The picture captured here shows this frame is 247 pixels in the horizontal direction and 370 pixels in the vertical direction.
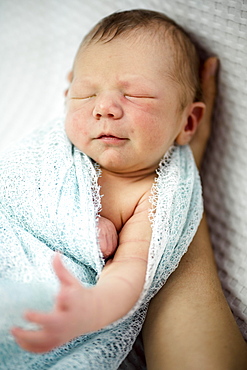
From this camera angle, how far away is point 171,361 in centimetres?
93

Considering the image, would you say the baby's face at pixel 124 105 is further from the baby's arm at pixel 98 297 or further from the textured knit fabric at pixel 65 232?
the baby's arm at pixel 98 297

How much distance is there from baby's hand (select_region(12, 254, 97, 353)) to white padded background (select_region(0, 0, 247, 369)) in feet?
1.66

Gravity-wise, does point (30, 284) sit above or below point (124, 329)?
above

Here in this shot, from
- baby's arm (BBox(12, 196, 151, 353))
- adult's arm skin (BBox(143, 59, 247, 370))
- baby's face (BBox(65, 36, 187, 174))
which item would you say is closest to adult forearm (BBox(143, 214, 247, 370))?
adult's arm skin (BBox(143, 59, 247, 370))

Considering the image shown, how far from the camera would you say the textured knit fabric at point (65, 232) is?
0.86 m

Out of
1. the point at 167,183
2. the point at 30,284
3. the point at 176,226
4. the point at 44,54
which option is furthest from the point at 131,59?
the point at 44,54

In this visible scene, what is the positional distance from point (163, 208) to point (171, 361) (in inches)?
13.1

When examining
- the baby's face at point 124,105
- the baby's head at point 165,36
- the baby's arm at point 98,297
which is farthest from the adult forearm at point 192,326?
the baby's head at point 165,36

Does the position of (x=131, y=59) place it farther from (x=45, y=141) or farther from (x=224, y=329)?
(x=224, y=329)

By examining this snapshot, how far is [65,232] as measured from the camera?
101 cm

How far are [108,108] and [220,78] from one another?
417mm

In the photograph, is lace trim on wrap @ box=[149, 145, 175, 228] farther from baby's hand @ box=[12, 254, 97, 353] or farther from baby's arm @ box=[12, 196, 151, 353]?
baby's hand @ box=[12, 254, 97, 353]

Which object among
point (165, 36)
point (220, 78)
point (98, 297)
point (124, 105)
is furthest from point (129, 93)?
point (98, 297)

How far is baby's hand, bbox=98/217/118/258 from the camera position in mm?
1000
